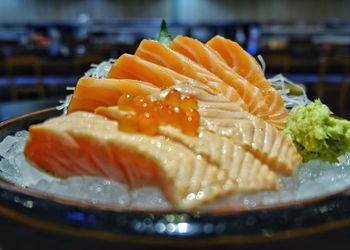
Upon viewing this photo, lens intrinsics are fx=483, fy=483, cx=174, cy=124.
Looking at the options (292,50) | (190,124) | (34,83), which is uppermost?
(190,124)

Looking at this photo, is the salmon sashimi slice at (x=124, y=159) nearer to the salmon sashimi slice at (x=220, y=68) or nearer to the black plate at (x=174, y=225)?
the black plate at (x=174, y=225)

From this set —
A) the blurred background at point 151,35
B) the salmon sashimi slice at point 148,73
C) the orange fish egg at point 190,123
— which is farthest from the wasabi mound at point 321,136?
the blurred background at point 151,35

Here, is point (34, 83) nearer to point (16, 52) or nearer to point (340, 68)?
point (16, 52)

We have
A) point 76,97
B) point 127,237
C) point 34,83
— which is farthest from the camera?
point 34,83

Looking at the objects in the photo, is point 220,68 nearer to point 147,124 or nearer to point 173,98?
point 173,98

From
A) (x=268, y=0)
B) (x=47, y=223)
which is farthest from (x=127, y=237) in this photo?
(x=268, y=0)

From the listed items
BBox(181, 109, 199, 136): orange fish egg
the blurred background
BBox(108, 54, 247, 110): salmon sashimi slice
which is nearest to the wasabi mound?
BBox(108, 54, 247, 110): salmon sashimi slice
